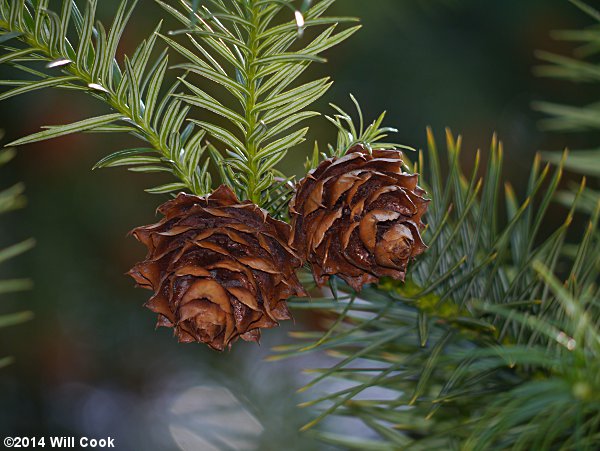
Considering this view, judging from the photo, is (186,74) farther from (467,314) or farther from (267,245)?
(467,314)

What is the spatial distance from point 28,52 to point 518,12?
2.48ft

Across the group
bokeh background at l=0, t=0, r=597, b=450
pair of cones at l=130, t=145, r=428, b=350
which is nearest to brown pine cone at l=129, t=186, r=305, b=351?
pair of cones at l=130, t=145, r=428, b=350

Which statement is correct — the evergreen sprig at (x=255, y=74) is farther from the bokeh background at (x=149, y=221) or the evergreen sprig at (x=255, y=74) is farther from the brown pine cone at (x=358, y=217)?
the bokeh background at (x=149, y=221)

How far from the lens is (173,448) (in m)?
0.87

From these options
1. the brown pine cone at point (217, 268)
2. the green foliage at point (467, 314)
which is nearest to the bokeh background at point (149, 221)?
the green foliage at point (467, 314)

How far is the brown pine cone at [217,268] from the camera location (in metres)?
0.34

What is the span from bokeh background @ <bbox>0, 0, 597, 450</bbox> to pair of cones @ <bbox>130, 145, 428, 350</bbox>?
491mm

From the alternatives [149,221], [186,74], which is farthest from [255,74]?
[149,221]

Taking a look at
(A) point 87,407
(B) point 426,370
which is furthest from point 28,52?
(A) point 87,407

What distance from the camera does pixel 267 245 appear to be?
1.13ft

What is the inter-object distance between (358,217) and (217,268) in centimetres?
7

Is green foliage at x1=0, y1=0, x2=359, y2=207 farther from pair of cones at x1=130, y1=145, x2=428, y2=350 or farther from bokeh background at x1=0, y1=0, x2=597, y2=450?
bokeh background at x1=0, y1=0, x2=597, y2=450

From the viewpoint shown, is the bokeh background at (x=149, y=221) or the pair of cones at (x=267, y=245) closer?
the pair of cones at (x=267, y=245)

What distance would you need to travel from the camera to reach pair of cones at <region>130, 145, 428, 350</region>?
1.11ft
